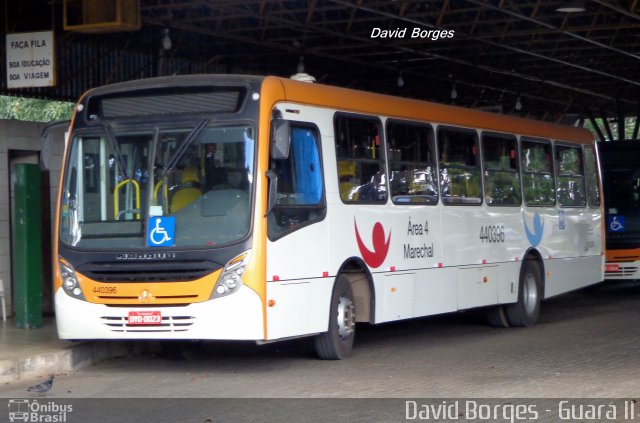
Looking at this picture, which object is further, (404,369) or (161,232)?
(404,369)

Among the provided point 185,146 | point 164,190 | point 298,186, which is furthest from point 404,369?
point 185,146

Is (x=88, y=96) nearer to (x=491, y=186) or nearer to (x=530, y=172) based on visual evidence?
(x=491, y=186)

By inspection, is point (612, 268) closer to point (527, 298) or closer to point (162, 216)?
point (527, 298)

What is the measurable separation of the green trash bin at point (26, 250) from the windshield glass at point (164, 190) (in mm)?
2881

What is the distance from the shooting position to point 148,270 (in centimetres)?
1084

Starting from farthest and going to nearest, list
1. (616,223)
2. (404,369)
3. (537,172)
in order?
(616,223)
(537,172)
(404,369)

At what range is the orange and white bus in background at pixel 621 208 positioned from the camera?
22.1 metres

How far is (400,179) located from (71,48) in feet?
39.1

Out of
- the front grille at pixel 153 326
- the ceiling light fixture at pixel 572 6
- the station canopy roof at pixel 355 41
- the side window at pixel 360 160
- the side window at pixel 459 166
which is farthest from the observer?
the station canopy roof at pixel 355 41

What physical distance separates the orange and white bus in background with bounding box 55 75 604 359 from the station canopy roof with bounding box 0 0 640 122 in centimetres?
514

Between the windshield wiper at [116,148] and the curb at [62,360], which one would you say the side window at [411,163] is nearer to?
the windshield wiper at [116,148]

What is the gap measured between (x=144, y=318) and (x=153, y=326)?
0.39ft

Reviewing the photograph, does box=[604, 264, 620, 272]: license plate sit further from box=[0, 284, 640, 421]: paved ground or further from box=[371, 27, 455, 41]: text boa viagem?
box=[0, 284, 640, 421]: paved ground

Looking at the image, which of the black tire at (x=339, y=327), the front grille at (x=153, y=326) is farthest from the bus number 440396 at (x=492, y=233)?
the front grille at (x=153, y=326)
